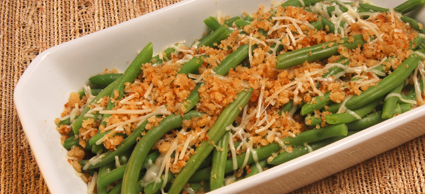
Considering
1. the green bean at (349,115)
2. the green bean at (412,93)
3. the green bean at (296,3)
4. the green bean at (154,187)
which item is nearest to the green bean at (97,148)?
the green bean at (154,187)

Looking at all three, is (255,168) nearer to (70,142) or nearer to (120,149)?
(120,149)

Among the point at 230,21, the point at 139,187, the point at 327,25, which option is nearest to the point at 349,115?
the point at 327,25

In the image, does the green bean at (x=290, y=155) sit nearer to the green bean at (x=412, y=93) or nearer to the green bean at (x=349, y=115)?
the green bean at (x=349, y=115)

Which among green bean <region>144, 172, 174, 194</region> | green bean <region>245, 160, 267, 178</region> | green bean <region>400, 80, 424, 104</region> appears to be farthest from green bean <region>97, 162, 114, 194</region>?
green bean <region>400, 80, 424, 104</region>

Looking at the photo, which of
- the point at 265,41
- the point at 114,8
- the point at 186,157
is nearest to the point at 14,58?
the point at 114,8

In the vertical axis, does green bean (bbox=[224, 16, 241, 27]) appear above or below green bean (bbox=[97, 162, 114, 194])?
above

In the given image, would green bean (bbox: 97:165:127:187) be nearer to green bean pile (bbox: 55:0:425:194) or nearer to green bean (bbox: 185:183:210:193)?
green bean pile (bbox: 55:0:425:194)
